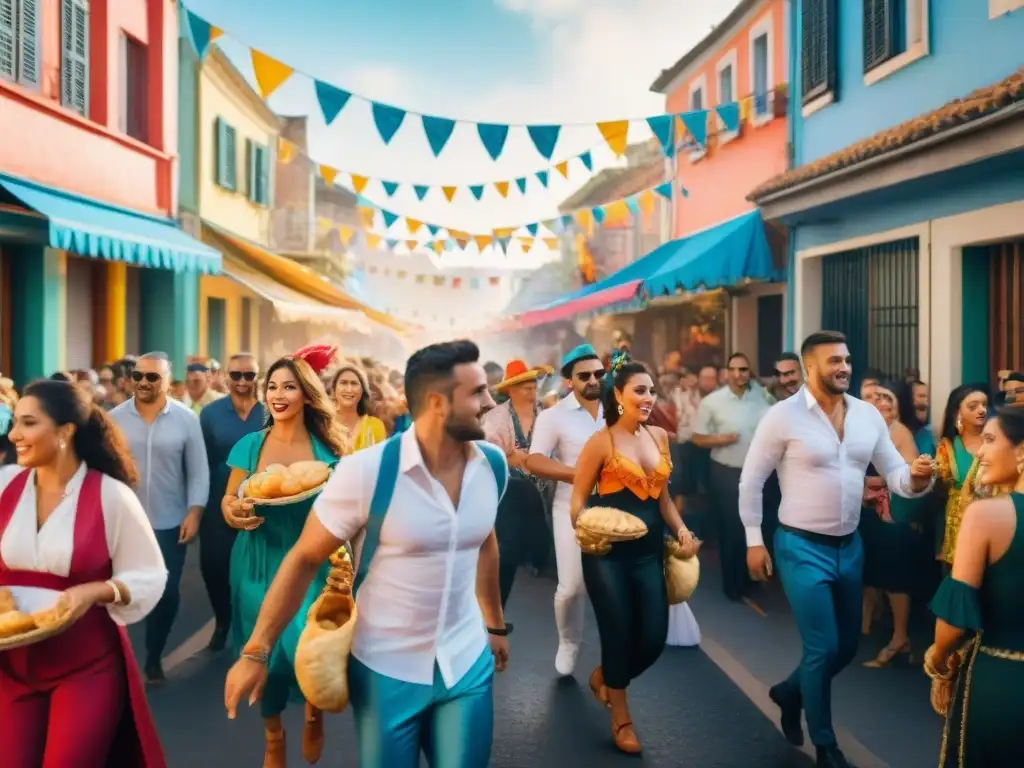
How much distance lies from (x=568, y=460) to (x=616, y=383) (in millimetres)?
1184

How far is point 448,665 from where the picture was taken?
320 centimetres

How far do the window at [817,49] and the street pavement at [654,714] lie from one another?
745cm

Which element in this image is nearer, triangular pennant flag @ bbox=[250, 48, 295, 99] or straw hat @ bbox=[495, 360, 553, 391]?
straw hat @ bbox=[495, 360, 553, 391]

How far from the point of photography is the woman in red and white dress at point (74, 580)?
3.48 meters

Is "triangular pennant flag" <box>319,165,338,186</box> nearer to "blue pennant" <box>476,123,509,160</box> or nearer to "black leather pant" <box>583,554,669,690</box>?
"blue pennant" <box>476,123,509,160</box>

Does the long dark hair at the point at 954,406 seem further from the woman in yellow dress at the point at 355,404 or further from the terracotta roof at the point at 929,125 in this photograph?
the woman in yellow dress at the point at 355,404

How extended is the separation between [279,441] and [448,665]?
9.27ft

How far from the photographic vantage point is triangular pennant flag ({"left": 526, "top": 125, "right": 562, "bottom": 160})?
469 inches

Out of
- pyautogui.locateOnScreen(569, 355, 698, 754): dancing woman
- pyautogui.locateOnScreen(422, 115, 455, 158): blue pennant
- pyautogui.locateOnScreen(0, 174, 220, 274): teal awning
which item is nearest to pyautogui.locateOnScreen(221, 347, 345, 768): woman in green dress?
pyautogui.locateOnScreen(569, 355, 698, 754): dancing woman

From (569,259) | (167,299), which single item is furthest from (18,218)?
(569,259)

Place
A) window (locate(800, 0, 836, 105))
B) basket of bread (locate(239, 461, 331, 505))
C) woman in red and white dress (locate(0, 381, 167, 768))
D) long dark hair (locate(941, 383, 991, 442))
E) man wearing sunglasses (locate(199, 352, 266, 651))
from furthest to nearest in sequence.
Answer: window (locate(800, 0, 836, 105)), man wearing sunglasses (locate(199, 352, 266, 651)), long dark hair (locate(941, 383, 991, 442)), basket of bread (locate(239, 461, 331, 505)), woman in red and white dress (locate(0, 381, 167, 768))

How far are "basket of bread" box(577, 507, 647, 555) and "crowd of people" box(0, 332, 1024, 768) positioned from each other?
0.03m

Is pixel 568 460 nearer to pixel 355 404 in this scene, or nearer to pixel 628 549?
pixel 628 549

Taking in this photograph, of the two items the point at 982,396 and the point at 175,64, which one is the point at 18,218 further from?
the point at 982,396
